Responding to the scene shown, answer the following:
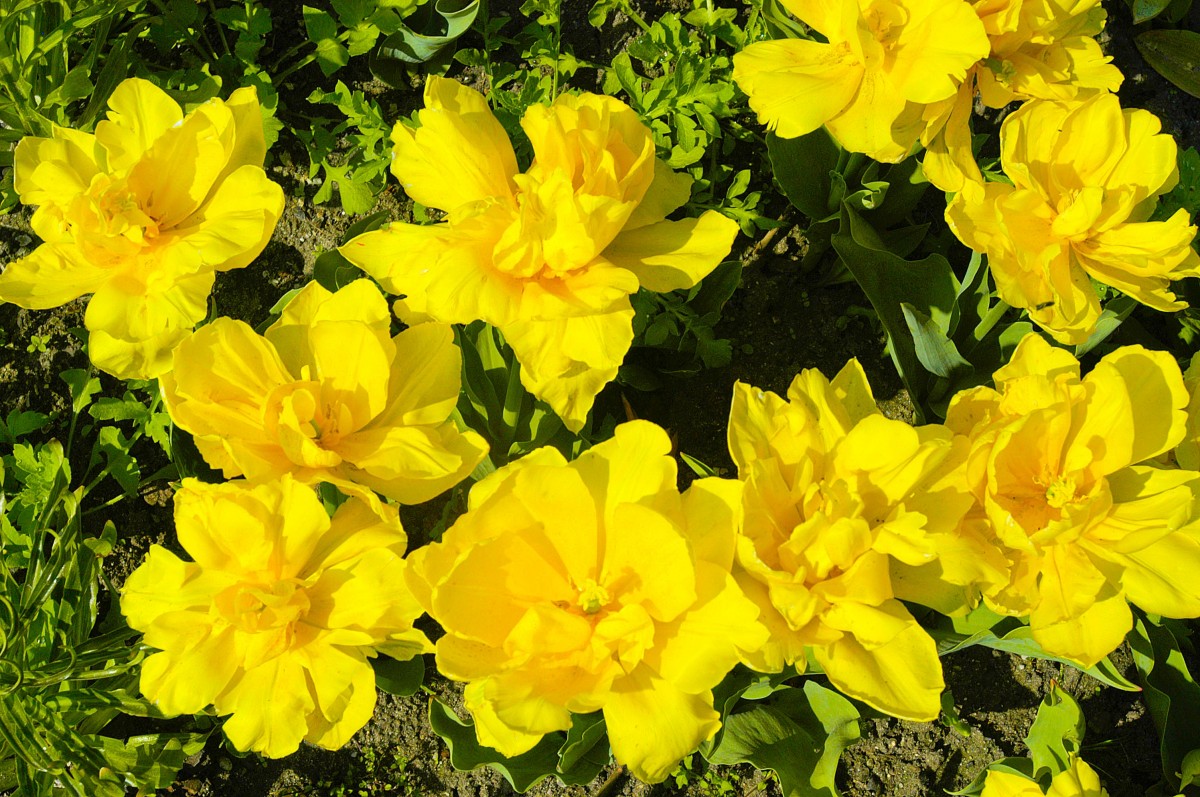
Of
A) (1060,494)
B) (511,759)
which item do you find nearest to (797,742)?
(511,759)

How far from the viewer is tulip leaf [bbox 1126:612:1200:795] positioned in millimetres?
1720

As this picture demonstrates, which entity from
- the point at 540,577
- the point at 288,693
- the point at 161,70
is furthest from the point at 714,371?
the point at 161,70

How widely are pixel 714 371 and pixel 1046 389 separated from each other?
3.10 feet

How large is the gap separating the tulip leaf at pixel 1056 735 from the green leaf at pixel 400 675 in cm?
115

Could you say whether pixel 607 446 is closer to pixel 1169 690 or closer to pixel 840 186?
pixel 840 186

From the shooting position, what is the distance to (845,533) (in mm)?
1110

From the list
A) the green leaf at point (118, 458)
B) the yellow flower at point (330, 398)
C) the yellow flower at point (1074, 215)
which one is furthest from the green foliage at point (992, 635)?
the green leaf at point (118, 458)

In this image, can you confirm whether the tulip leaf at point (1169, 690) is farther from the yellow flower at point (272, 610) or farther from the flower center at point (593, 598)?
the yellow flower at point (272, 610)

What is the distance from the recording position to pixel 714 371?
2.13m

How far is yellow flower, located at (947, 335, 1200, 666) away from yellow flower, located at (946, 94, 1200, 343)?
0.49 ft

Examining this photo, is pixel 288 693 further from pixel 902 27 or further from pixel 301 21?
pixel 301 21

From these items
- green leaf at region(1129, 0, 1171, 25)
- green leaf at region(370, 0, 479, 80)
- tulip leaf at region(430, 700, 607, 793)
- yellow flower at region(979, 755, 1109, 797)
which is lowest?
yellow flower at region(979, 755, 1109, 797)

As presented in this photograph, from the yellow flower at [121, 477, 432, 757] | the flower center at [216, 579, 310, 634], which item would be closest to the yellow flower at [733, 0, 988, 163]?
the yellow flower at [121, 477, 432, 757]

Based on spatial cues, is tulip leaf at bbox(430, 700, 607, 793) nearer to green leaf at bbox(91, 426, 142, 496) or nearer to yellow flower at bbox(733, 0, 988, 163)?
green leaf at bbox(91, 426, 142, 496)
